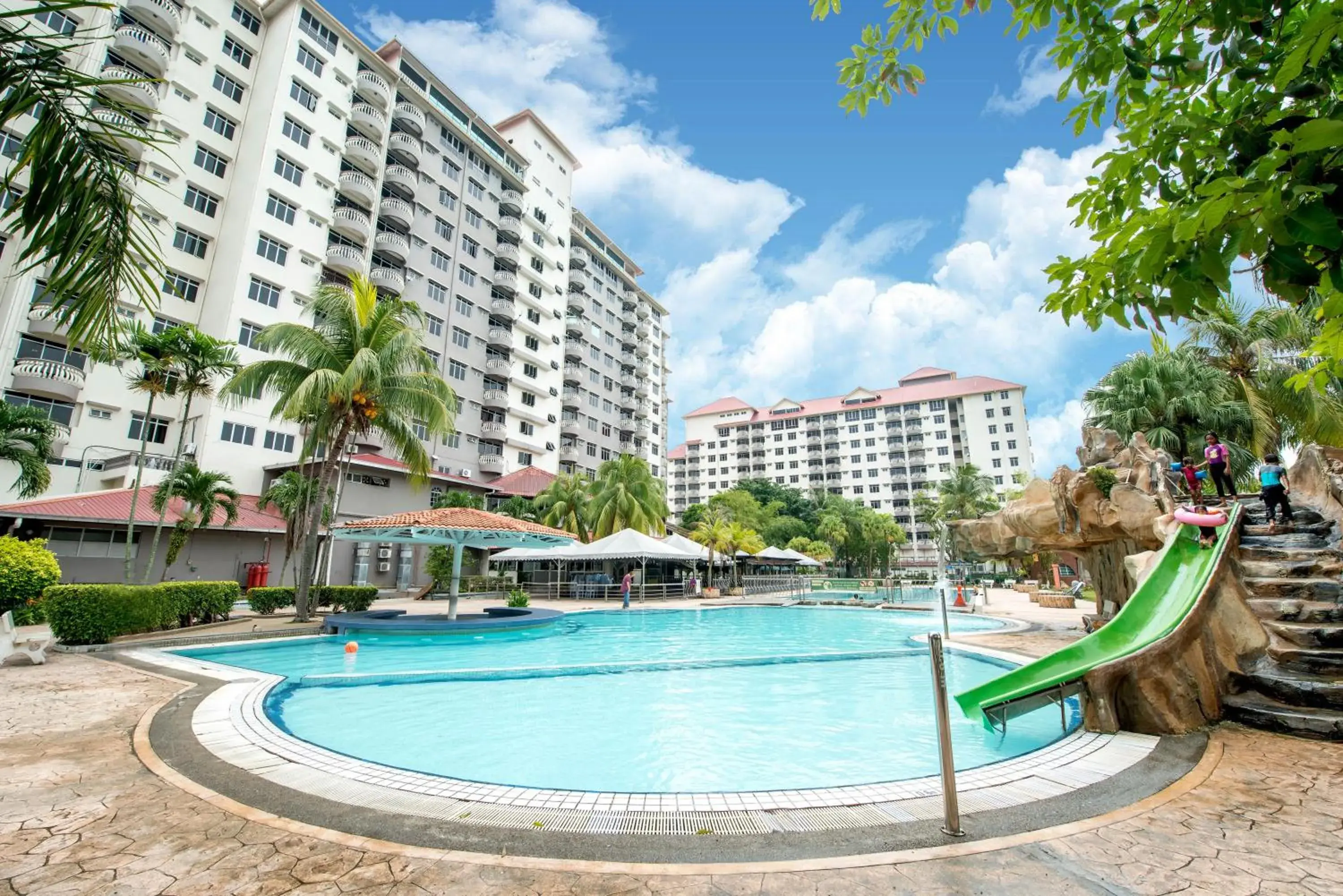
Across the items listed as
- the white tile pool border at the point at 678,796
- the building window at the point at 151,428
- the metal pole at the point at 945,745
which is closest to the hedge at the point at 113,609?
the white tile pool border at the point at 678,796

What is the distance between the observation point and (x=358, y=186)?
35625mm

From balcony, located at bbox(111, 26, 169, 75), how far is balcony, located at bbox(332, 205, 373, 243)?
30.0ft

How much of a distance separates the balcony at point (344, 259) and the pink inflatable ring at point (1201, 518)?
37.0 m

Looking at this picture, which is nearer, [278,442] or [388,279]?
[278,442]

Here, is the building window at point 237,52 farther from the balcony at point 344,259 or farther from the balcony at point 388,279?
the balcony at point 388,279

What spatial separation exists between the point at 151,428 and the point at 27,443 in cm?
672

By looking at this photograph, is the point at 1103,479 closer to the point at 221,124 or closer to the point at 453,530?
the point at 453,530

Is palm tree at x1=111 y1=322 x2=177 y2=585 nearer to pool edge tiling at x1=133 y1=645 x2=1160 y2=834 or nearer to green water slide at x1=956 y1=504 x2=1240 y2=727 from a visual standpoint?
pool edge tiling at x1=133 y1=645 x2=1160 y2=834

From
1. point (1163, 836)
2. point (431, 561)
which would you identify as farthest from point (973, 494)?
point (1163, 836)

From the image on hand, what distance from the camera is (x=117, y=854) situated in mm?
3227

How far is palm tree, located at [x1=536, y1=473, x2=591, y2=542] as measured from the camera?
32969mm

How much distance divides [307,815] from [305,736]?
3934 millimetres

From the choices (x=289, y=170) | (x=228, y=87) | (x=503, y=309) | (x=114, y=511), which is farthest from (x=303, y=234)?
(x=114, y=511)

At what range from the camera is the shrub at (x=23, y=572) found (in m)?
12.1
